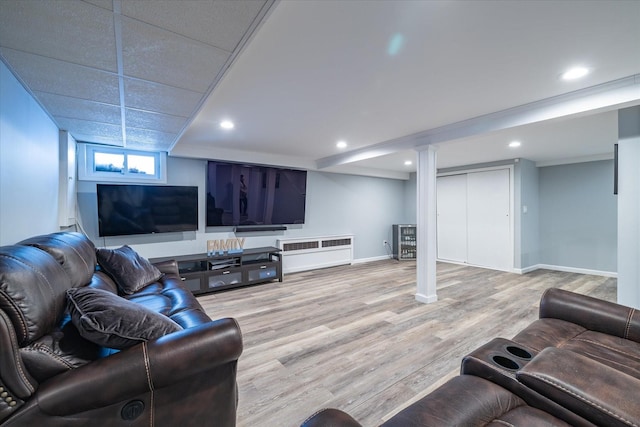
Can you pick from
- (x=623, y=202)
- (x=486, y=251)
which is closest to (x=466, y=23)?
(x=623, y=202)

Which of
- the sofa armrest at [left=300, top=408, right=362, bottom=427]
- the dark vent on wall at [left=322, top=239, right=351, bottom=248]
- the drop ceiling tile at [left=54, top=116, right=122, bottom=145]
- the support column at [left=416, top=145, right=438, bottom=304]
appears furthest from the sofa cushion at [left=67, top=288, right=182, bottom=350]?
the dark vent on wall at [left=322, top=239, right=351, bottom=248]

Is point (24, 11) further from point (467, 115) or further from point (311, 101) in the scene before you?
point (467, 115)

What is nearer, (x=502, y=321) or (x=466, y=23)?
(x=466, y=23)

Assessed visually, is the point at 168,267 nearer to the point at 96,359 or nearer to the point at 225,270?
the point at 225,270

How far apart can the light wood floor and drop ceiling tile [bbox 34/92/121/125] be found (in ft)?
7.46

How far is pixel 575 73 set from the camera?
1.94 metres

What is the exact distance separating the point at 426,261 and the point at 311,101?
246 centimetres

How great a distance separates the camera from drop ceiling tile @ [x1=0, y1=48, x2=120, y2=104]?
1.48 meters

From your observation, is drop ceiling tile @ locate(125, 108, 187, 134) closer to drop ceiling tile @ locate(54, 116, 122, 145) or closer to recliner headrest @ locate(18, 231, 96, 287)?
drop ceiling tile @ locate(54, 116, 122, 145)

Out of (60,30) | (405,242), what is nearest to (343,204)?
(405,242)

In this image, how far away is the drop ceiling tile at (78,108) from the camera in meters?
2.00

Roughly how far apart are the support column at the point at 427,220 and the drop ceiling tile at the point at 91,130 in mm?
3520

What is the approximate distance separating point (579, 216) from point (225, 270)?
6.48 metres

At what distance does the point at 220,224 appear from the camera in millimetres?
4312
